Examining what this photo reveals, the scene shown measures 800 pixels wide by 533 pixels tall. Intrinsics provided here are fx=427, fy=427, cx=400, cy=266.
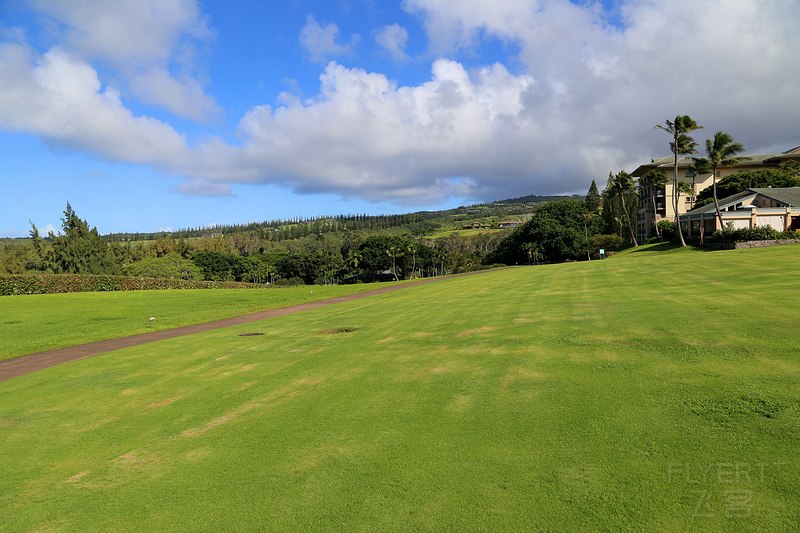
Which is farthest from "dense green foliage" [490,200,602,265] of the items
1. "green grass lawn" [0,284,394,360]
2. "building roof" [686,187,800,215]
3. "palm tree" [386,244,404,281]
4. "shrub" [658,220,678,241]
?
"green grass lawn" [0,284,394,360]

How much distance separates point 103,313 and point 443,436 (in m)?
29.6

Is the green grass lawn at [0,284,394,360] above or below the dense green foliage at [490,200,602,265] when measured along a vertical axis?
below

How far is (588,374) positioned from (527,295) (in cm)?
1385

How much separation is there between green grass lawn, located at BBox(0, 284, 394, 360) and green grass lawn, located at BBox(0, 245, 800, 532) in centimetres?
936

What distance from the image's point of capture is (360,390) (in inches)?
326

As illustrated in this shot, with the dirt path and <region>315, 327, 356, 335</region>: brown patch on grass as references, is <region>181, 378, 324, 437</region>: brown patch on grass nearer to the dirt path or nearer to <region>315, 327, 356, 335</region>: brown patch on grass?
<region>315, 327, 356, 335</region>: brown patch on grass

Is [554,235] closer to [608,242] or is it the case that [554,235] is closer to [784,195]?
[608,242]

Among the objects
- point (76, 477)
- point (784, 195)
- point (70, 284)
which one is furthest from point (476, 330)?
point (784, 195)

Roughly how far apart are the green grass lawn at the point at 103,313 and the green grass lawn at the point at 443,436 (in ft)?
30.7

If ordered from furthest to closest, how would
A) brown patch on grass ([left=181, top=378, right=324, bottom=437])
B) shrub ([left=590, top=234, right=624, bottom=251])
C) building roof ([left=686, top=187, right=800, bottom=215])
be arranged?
shrub ([left=590, top=234, right=624, bottom=251]) < building roof ([left=686, top=187, right=800, bottom=215]) < brown patch on grass ([left=181, top=378, right=324, bottom=437])

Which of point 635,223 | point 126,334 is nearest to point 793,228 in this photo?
point 635,223

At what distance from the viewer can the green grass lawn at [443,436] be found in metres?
4.22

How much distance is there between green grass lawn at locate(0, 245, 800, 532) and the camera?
422cm

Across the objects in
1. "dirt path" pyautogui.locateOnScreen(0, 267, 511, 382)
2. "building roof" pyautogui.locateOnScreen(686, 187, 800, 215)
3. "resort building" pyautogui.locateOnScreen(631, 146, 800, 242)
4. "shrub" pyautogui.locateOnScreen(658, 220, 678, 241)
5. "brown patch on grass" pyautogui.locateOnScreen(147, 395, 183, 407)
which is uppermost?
"resort building" pyautogui.locateOnScreen(631, 146, 800, 242)
